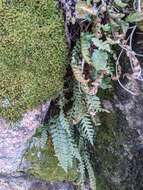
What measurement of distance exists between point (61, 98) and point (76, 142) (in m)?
0.44

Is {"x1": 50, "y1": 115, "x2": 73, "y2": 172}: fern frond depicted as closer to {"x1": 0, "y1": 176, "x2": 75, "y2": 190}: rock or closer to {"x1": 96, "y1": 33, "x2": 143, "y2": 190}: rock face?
{"x1": 96, "y1": 33, "x2": 143, "y2": 190}: rock face

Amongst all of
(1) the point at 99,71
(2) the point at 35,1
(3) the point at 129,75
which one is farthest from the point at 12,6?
(3) the point at 129,75

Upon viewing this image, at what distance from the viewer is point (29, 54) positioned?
9.12 feet

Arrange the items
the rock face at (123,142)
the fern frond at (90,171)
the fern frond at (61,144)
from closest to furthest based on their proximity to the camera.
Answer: the rock face at (123,142)
the fern frond at (61,144)
the fern frond at (90,171)

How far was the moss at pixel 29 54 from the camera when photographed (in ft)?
8.89

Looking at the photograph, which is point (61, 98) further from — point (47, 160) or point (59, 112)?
point (47, 160)

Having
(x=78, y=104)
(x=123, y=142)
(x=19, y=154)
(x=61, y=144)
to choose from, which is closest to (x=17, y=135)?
(x=19, y=154)

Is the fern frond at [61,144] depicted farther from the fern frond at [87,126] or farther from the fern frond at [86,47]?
the fern frond at [86,47]

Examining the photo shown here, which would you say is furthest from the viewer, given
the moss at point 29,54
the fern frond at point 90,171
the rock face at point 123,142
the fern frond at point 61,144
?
the fern frond at point 90,171

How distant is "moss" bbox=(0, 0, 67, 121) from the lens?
271 centimetres

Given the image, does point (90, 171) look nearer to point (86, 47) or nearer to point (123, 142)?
point (123, 142)

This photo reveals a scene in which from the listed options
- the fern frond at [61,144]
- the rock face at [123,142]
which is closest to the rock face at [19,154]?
the fern frond at [61,144]

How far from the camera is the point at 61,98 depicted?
10.0ft

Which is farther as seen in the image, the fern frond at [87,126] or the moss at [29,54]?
the fern frond at [87,126]
